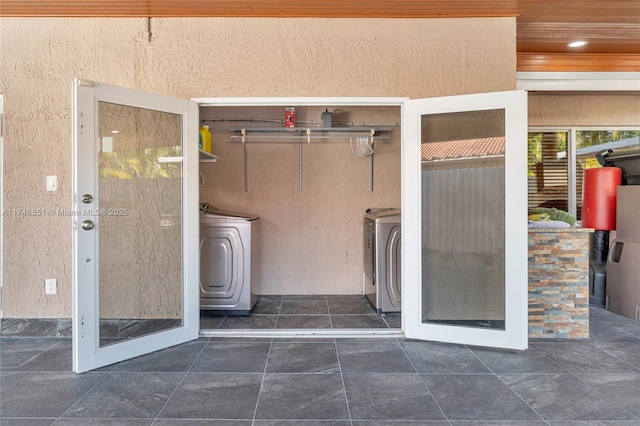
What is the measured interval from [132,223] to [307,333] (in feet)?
5.29

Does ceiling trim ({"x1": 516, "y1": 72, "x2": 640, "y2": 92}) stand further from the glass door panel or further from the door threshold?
the glass door panel

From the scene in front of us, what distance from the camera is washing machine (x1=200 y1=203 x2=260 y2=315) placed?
3629 millimetres

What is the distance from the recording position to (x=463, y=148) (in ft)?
9.35

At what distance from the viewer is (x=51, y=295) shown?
119 inches

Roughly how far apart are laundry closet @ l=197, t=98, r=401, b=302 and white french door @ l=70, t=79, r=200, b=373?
1518 mm

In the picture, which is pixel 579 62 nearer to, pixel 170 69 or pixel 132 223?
pixel 170 69

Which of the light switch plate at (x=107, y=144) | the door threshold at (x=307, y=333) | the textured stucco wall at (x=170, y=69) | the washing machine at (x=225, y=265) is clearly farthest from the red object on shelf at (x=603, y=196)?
the light switch plate at (x=107, y=144)

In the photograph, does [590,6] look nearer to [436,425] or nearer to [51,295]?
[436,425]

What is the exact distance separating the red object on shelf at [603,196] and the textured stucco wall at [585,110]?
994 millimetres

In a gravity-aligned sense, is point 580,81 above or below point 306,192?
above

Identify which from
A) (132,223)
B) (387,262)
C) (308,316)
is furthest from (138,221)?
(387,262)

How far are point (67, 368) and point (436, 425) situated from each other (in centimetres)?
233

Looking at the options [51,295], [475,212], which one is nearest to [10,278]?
[51,295]

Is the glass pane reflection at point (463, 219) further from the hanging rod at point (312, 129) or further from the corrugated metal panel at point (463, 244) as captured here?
the hanging rod at point (312, 129)
